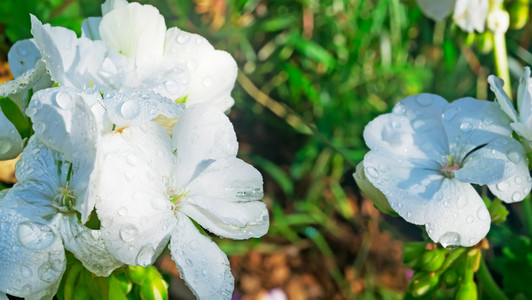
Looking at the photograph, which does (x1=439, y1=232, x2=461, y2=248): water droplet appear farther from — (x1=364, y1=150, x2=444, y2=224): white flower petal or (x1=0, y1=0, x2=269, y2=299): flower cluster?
(x1=0, y1=0, x2=269, y2=299): flower cluster

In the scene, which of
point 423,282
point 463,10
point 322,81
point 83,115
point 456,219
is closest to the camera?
point 83,115

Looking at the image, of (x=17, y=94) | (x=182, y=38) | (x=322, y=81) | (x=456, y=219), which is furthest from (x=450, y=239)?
(x=322, y=81)

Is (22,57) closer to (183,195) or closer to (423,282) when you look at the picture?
(183,195)

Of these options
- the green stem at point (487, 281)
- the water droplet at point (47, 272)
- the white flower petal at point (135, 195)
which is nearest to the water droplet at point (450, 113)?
the green stem at point (487, 281)

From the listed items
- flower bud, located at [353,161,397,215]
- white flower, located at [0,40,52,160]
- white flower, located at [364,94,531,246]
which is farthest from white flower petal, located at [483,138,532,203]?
white flower, located at [0,40,52,160]

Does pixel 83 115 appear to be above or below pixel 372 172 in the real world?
above

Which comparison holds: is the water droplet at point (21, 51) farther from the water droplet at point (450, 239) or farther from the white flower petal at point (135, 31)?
the water droplet at point (450, 239)

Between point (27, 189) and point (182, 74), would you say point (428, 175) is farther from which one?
point (27, 189)
